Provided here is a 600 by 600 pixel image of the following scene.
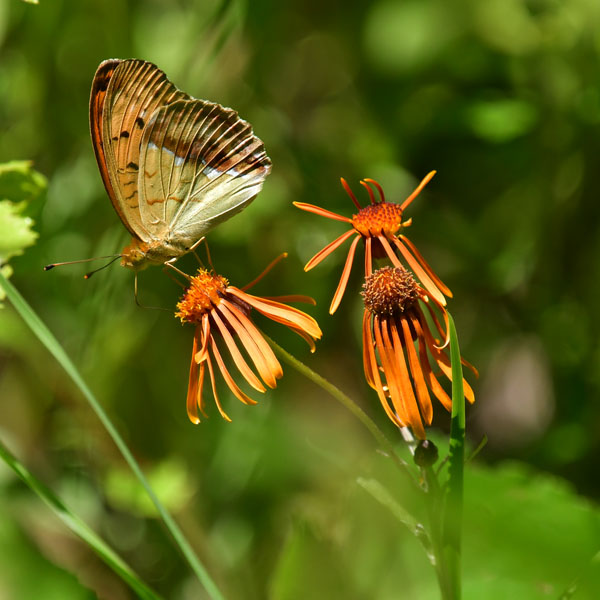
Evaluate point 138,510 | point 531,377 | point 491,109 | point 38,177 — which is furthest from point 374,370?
point 531,377

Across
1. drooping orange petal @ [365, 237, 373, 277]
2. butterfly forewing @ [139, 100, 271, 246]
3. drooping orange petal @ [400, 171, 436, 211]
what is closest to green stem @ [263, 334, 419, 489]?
drooping orange petal @ [365, 237, 373, 277]

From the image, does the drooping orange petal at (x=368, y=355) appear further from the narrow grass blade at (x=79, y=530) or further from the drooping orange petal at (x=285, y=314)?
the narrow grass blade at (x=79, y=530)

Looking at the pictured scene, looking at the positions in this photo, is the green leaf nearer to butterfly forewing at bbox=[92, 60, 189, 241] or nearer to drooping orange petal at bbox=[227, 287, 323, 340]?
butterfly forewing at bbox=[92, 60, 189, 241]

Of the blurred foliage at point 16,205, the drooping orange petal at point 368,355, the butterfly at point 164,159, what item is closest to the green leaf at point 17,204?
the blurred foliage at point 16,205

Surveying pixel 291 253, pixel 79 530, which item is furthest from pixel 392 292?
pixel 291 253

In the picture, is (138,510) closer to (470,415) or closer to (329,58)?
(470,415)
